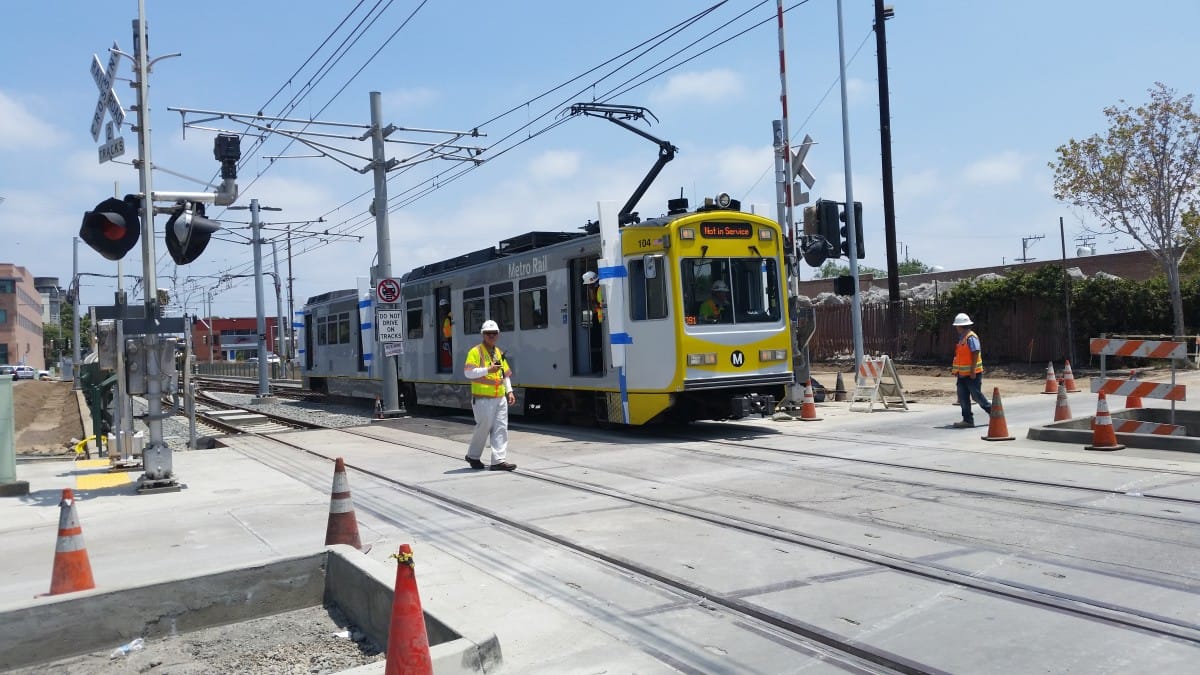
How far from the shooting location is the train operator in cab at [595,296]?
14148mm

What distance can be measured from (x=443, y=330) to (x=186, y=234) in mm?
10467

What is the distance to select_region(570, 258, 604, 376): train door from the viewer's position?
49.6 feet

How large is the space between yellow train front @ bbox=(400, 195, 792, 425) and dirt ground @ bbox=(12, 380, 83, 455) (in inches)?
342

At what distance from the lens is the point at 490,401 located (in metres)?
11.2

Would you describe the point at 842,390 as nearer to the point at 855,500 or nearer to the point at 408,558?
the point at 855,500

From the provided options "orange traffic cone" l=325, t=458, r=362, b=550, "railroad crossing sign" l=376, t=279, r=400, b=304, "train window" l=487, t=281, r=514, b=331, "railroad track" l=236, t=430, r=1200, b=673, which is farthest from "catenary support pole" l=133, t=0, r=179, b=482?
"railroad crossing sign" l=376, t=279, r=400, b=304

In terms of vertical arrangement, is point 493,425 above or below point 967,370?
below

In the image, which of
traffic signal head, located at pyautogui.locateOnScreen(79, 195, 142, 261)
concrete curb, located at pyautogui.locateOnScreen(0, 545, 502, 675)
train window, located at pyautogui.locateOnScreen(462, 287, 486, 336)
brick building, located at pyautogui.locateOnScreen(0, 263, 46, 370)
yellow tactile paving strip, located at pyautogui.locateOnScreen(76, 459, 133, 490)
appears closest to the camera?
concrete curb, located at pyautogui.locateOnScreen(0, 545, 502, 675)

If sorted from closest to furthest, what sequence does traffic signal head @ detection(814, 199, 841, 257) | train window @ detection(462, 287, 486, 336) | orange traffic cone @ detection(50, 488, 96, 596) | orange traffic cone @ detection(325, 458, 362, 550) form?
orange traffic cone @ detection(50, 488, 96, 596) → orange traffic cone @ detection(325, 458, 362, 550) → traffic signal head @ detection(814, 199, 841, 257) → train window @ detection(462, 287, 486, 336)

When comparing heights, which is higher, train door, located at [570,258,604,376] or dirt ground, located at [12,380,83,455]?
train door, located at [570,258,604,376]

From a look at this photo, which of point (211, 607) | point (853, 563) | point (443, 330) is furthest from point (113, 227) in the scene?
point (443, 330)

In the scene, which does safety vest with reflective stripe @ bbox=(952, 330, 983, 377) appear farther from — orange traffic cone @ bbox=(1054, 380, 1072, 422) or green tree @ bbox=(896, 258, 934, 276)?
green tree @ bbox=(896, 258, 934, 276)

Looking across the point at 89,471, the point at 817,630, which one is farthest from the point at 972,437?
the point at 89,471

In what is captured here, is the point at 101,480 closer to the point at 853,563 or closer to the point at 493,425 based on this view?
the point at 493,425
